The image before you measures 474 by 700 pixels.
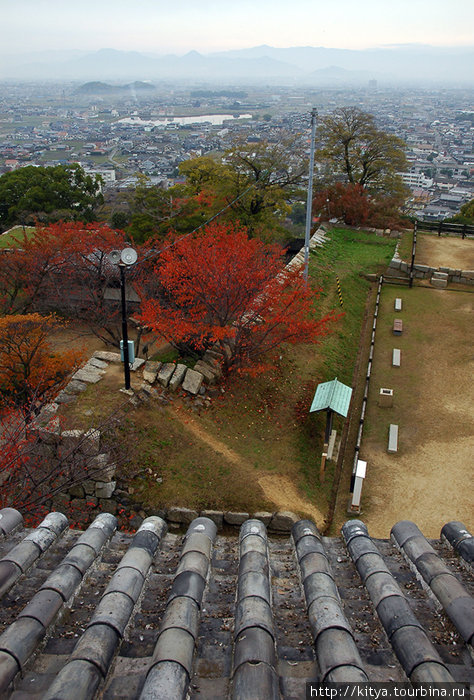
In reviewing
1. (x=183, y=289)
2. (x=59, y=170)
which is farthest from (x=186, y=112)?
(x=183, y=289)

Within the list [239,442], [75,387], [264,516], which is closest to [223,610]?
[264,516]

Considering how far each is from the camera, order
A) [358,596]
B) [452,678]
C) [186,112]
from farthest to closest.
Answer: [186,112] < [358,596] < [452,678]

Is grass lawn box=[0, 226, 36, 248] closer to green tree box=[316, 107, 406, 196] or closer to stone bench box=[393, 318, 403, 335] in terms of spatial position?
green tree box=[316, 107, 406, 196]

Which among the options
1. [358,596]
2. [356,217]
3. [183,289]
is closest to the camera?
[358,596]

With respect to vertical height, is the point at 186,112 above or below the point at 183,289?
above

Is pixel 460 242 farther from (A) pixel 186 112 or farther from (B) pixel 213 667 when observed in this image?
(A) pixel 186 112

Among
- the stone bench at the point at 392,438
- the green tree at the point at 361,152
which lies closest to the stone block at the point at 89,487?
the stone bench at the point at 392,438
